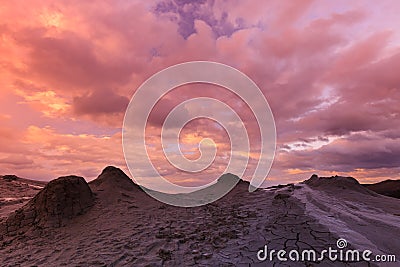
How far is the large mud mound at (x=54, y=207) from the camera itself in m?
9.97

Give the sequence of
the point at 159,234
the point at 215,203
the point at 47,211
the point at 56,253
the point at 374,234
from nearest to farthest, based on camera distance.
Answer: the point at 374,234 → the point at 56,253 → the point at 159,234 → the point at 47,211 → the point at 215,203

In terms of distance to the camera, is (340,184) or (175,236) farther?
(340,184)

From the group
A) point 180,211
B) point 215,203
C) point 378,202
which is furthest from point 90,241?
point 378,202

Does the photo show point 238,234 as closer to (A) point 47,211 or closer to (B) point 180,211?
(B) point 180,211

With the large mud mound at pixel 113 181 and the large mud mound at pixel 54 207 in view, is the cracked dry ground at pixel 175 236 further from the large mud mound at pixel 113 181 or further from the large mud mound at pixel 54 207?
the large mud mound at pixel 113 181

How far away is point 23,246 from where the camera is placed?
8.79 metres

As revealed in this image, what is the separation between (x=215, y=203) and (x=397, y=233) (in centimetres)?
701

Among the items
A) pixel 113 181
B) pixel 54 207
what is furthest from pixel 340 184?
pixel 54 207

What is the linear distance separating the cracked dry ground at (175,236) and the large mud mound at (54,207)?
49cm

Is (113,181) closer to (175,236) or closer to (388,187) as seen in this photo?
(175,236)

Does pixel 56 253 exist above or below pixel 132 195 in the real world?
below

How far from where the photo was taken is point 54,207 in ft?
33.7

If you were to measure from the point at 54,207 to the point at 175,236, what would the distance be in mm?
5045

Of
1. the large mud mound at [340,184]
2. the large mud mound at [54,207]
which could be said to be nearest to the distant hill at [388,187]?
the large mud mound at [340,184]
